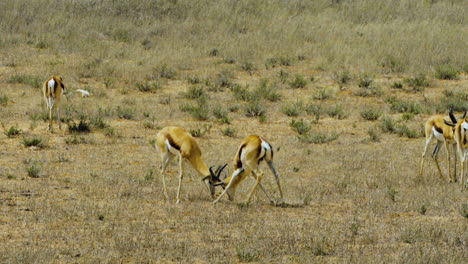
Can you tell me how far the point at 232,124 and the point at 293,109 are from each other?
2019 mm

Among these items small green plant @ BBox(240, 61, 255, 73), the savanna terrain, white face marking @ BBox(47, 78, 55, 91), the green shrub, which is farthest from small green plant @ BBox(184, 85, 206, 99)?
white face marking @ BBox(47, 78, 55, 91)

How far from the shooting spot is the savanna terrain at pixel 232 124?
8.05m

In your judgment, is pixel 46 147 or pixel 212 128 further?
pixel 212 128

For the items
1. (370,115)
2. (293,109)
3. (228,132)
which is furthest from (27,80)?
(370,115)

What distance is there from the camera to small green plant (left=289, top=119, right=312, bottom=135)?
16172 millimetres

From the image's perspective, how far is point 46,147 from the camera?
14367 mm

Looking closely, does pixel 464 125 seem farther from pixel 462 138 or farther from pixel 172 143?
pixel 172 143

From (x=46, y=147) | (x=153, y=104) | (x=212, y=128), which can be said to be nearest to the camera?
(x=46, y=147)

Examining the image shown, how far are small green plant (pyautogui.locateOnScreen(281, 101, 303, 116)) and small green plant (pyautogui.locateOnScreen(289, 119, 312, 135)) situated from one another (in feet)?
3.84

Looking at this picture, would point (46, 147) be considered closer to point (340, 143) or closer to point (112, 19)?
point (340, 143)

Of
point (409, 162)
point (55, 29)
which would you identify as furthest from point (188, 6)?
point (409, 162)

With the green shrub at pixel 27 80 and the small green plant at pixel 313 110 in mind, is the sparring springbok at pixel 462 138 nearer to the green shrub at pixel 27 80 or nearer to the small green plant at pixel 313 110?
the small green plant at pixel 313 110

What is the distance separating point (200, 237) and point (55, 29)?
20530mm

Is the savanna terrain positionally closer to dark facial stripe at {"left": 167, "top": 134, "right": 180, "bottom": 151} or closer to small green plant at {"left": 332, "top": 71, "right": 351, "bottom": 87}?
small green plant at {"left": 332, "top": 71, "right": 351, "bottom": 87}
